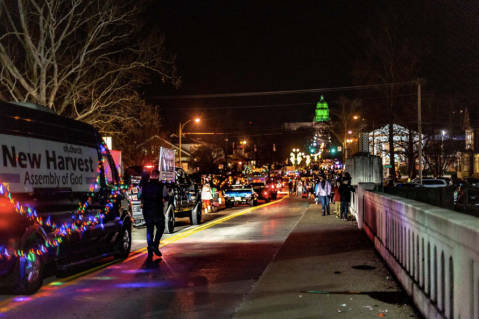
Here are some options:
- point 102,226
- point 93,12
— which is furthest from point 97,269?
point 93,12

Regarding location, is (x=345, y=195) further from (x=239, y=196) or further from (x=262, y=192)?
(x=262, y=192)

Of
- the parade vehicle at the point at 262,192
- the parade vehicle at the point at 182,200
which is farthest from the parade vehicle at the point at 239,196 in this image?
the parade vehicle at the point at 182,200

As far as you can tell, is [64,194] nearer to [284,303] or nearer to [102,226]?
[102,226]

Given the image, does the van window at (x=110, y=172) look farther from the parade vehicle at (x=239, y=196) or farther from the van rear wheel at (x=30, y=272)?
the parade vehicle at (x=239, y=196)

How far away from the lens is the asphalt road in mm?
7262

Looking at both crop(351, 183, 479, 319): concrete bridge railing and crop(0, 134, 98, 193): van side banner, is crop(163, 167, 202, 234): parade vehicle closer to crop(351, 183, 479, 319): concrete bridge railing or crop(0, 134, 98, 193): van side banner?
crop(0, 134, 98, 193): van side banner

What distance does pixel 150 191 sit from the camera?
1197cm

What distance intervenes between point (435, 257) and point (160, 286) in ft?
14.8

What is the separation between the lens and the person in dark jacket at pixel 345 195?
20969 mm

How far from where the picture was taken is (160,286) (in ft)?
29.0

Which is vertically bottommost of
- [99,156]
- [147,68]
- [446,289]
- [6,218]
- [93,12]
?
[446,289]

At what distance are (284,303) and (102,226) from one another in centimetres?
472

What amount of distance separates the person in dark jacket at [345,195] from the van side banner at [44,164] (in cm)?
1187

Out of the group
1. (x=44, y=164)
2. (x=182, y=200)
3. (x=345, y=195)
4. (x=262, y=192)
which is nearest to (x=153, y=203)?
(x=44, y=164)
